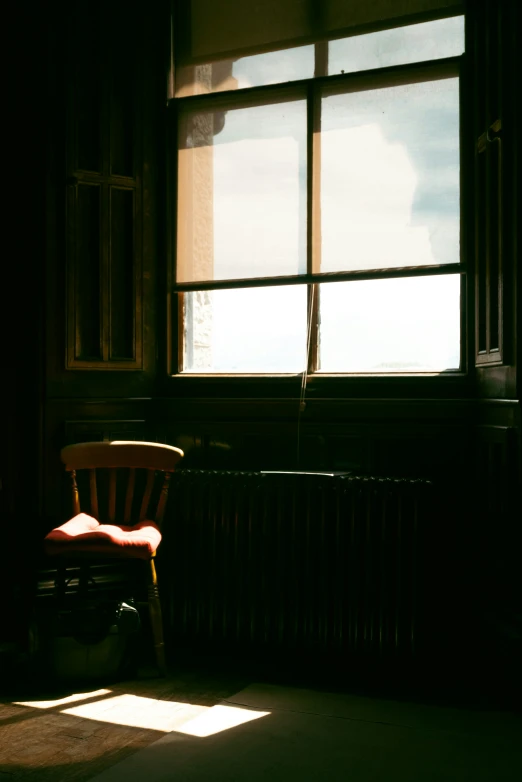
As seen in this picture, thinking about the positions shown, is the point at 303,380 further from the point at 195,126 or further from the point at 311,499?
the point at 195,126

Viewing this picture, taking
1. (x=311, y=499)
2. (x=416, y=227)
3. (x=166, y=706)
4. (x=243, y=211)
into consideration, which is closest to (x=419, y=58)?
(x=416, y=227)

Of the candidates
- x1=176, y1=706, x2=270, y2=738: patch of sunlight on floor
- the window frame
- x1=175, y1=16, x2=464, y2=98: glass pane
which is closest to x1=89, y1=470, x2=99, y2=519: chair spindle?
the window frame

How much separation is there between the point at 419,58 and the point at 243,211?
3.36 ft

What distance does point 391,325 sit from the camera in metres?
3.26

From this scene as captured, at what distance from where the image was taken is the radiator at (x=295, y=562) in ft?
9.50

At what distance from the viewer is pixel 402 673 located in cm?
293

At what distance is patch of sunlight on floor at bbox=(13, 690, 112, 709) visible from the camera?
8.70 feet

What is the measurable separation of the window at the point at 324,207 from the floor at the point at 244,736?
1.42 meters

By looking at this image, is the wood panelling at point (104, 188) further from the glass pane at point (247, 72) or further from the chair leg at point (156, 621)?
the chair leg at point (156, 621)

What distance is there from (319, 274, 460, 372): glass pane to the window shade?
1.16m

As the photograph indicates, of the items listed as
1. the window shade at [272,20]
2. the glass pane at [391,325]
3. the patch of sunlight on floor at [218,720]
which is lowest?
the patch of sunlight on floor at [218,720]

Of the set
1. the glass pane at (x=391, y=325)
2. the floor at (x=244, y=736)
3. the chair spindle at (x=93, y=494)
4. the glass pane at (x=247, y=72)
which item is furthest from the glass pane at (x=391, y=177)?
the floor at (x=244, y=736)

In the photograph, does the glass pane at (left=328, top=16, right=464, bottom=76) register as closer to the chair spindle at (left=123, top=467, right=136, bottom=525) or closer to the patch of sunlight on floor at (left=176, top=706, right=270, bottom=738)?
the chair spindle at (left=123, top=467, right=136, bottom=525)

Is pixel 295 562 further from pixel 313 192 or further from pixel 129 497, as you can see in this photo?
pixel 313 192
